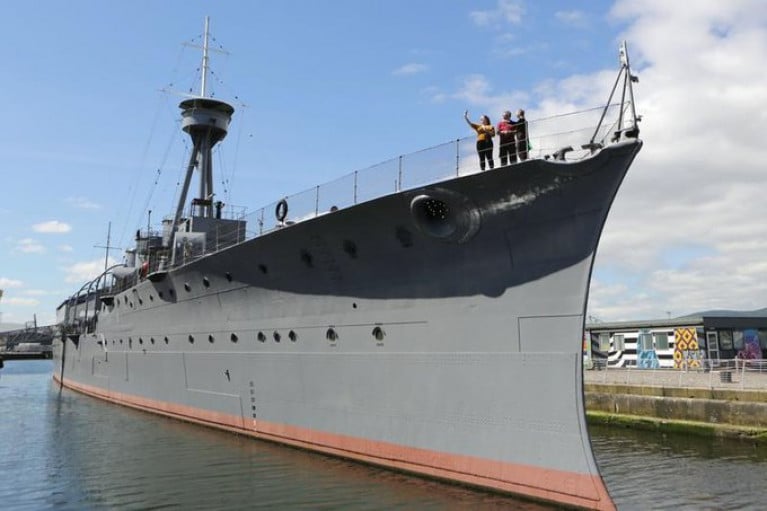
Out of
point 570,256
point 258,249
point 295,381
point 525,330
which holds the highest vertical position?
point 258,249

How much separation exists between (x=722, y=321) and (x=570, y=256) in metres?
20.5

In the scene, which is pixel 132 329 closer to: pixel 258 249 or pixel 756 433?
pixel 258 249

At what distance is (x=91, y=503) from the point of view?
10.6 meters

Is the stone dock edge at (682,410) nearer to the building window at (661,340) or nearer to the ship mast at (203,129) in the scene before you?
the building window at (661,340)

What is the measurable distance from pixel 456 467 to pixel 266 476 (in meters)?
3.91

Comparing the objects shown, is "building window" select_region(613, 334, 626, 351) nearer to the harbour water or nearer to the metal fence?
the metal fence

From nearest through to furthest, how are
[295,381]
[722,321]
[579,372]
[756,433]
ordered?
[579,372], [295,381], [756,433], [722,321]

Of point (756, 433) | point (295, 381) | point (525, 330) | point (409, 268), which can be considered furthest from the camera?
point (756, 433)

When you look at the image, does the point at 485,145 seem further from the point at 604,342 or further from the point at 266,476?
the point at 604,342

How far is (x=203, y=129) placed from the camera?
25656 mm

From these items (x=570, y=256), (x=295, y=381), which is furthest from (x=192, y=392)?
(x=570, y=256)

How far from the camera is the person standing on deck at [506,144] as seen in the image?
9836mm

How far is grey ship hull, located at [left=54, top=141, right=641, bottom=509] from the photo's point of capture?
9367mm

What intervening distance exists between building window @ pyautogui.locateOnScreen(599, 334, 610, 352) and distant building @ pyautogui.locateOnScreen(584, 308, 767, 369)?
54cm
